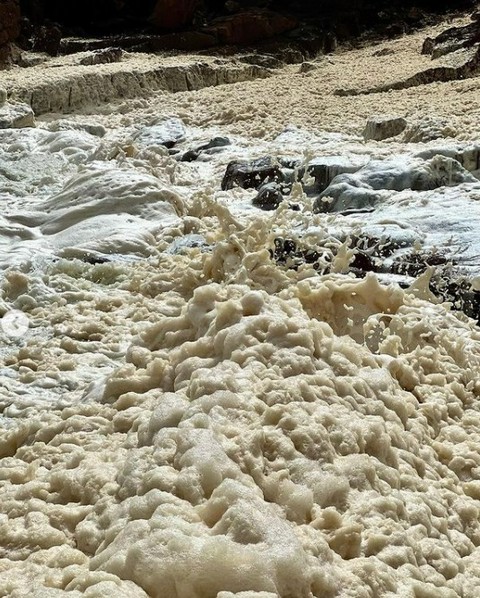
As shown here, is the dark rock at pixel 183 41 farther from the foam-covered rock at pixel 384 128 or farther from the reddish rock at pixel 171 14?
the foam-covered rock at pixel 384 128

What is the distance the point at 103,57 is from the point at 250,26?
3.82m

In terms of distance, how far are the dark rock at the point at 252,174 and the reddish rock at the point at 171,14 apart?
9.99 meters

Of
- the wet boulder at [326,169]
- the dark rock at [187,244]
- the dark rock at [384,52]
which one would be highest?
the dark rock at [187,244]

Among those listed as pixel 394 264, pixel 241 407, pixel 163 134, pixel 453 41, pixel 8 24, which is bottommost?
pixel 163 134

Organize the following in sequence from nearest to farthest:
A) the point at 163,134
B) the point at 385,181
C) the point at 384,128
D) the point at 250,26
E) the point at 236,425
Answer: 1. the point at 236,425
2. the point at 385,181
3. the point at 384,128
4. the point at 163,134
5. the point at 250,26

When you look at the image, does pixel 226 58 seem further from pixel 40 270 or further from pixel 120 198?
pixel 40 270

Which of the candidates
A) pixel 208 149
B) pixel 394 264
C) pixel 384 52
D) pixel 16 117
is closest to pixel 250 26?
pixel 384 52

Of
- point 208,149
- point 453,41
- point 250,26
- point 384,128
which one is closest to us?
point 384,128

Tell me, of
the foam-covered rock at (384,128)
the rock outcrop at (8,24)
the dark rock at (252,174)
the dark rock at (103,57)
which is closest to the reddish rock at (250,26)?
the dark rock at (103,57)

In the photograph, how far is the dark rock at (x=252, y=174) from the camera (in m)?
5.75

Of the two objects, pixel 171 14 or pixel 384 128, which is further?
pixel 171 14

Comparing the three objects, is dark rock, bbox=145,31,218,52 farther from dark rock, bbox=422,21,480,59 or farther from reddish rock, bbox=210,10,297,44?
dark rock, bbox=422,21,480,59

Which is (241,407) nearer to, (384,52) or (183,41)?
(384,52)

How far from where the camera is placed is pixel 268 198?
5.29 m
